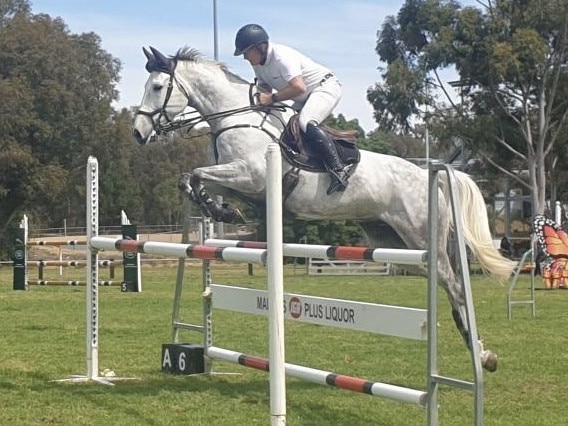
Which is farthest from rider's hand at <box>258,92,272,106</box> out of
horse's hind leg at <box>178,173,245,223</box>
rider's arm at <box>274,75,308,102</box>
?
horse's hind leg at <box>178,173,245,223</box>

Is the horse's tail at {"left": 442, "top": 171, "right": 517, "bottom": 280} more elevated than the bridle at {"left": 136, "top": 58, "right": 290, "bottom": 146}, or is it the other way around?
the bridle at {"left": 136, "top": 58, "right": 290, "bottom": 146}

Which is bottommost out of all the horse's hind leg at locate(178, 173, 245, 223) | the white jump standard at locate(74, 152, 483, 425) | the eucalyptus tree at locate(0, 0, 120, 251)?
the white jump standard at locate(74, 152, 483, 425)

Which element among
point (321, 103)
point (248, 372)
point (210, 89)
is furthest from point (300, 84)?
point (248, 372)

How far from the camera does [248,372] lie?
712 centimetres

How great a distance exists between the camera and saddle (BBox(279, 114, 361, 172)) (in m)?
6.02

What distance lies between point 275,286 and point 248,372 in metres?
2.88

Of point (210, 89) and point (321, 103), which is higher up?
point (210, 89)

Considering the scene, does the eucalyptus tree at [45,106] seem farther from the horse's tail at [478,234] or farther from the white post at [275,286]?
the white post at [275,286]

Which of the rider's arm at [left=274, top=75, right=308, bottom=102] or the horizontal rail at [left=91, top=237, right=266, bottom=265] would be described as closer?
the horizontal rail at [left=91, top=237, right=266, bottom=265]

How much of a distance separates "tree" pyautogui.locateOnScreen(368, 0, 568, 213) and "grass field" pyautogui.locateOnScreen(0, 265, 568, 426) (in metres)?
17.7

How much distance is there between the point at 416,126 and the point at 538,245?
45.2 ft

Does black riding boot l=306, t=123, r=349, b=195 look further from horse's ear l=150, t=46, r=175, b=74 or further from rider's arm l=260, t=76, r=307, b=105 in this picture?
horse's ear l=150, t=46, r=175, b=74

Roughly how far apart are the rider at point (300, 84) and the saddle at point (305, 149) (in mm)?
46

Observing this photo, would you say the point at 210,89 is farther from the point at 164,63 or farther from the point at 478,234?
the point at 478,234
